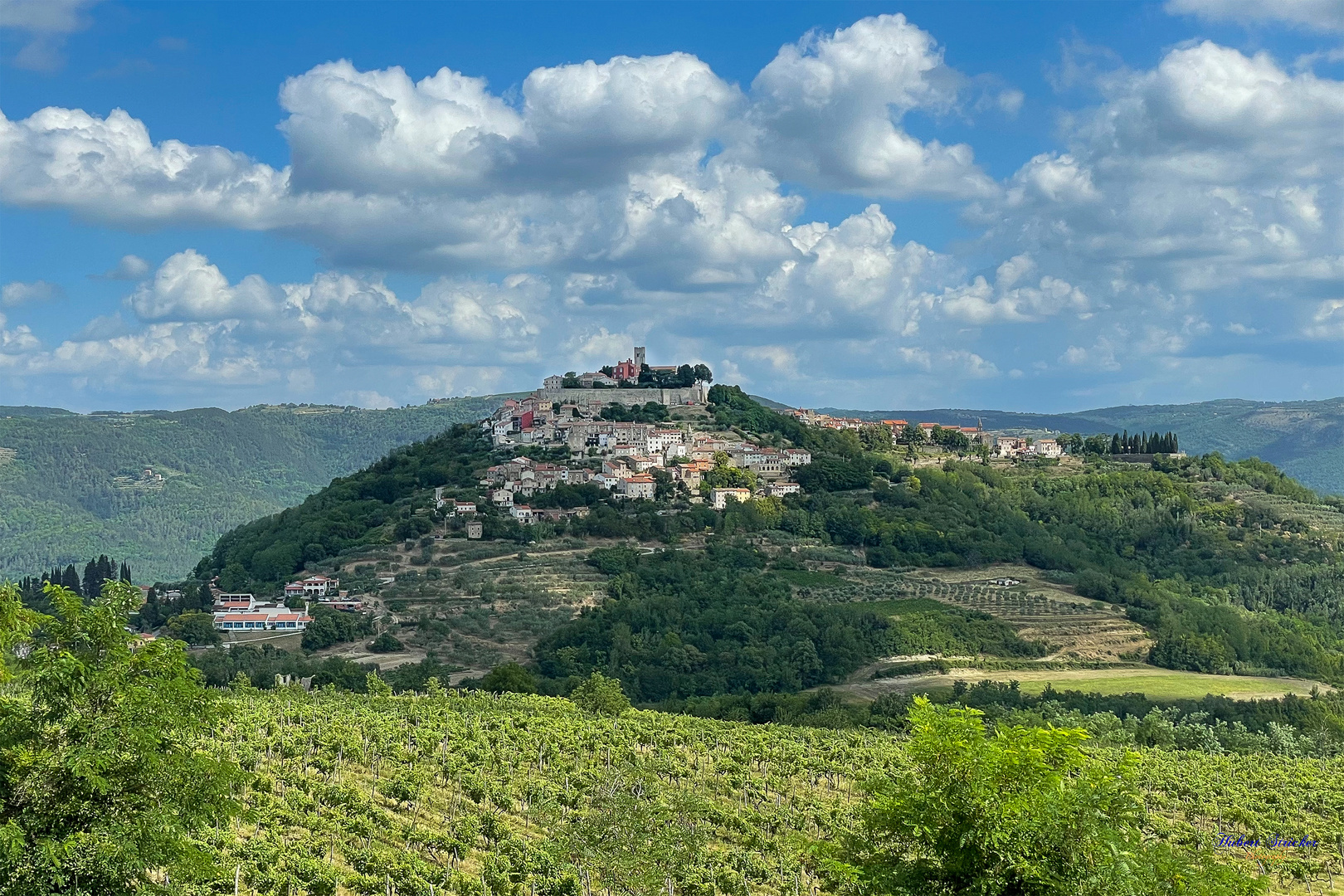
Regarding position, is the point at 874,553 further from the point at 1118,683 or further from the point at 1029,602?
the point at 1118,683

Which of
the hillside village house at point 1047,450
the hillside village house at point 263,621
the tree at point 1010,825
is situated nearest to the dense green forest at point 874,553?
the hillside village house at point 1047,450

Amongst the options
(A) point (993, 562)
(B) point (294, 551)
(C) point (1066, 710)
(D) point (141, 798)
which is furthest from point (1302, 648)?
(D) point (141, 798)

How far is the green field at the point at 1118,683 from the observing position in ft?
226

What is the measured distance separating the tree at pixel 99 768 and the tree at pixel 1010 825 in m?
8.24

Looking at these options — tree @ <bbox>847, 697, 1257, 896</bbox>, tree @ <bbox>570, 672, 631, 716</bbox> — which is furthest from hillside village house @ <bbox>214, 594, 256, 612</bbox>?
tree @ <bbox>847, 697, 1257, 896</bbox>

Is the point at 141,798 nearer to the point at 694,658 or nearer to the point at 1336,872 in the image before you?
the point at 1336,872

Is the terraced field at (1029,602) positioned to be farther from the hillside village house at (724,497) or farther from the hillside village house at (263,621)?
the hillside village house at (263,621)

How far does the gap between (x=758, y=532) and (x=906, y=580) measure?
13.1m

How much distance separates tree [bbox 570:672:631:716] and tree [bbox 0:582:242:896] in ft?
120

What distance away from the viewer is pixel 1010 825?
14672mm

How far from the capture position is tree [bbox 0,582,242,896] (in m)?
14.0

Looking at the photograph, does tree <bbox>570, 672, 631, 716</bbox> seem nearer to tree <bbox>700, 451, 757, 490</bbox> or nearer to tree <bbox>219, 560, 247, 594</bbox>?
tree <bbox>219, 560, 247, 594</bbox>

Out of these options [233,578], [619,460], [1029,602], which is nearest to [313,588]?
[233,578]

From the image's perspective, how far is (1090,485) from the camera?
11306cm
